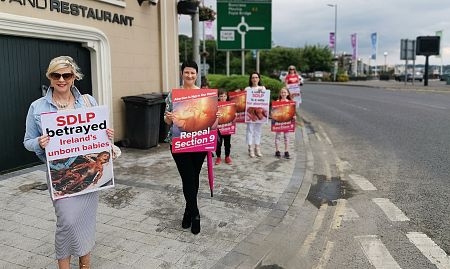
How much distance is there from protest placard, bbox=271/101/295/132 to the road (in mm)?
948

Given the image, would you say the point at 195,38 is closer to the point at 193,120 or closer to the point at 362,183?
the point at 362,183

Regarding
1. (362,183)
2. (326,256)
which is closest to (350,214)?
(326,256)

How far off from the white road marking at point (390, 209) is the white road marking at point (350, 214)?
386 mm

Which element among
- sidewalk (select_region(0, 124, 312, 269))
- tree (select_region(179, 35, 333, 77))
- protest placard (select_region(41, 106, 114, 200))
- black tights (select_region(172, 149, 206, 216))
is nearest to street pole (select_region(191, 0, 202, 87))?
sidewalk (select_region(0, 124, 312, 269))

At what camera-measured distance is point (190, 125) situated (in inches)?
172

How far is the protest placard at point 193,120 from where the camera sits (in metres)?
4.29

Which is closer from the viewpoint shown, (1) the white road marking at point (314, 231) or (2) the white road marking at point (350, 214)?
(1) the white road marking at point (314, 231)

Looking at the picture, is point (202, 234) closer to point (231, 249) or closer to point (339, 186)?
point (231, 249)

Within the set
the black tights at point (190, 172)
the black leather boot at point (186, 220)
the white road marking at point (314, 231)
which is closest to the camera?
the white road marking at point (314, 231)

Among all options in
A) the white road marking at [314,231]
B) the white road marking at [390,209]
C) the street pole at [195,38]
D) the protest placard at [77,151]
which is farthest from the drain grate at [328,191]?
the street pole at [195,38]

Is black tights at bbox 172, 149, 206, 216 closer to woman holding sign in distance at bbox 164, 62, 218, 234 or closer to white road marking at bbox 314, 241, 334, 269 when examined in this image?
woman holding sign in distance at bbox 164, 62, 218, 234

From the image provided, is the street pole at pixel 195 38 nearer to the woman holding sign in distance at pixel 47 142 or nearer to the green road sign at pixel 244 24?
the green road sign at pixel 244 24

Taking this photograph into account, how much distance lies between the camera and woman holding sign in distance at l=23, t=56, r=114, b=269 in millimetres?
3070

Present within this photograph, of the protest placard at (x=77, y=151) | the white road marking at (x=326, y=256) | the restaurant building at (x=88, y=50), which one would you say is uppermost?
the restaurant building at (x=88, y=50)
